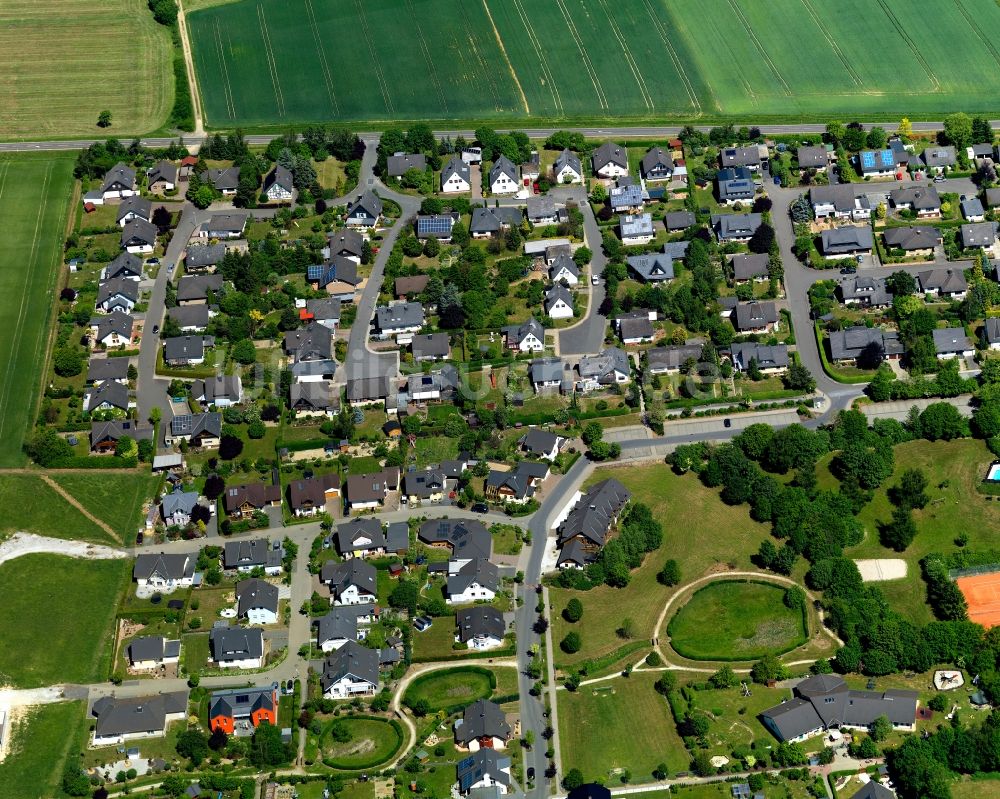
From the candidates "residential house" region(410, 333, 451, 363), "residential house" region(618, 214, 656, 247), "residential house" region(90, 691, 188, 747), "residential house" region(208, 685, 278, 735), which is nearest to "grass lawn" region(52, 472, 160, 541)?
"residential house" region(90, 691, 188, 747)

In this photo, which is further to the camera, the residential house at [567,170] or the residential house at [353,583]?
the residential house at [567,170]

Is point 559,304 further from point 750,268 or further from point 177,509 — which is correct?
point 177,509

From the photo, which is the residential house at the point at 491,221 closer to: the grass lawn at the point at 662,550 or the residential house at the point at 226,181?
the residential house at the point at 226,181

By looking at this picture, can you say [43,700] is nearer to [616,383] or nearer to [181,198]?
[616,383]

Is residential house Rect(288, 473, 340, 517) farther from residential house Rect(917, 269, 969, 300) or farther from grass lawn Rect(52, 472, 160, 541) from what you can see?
residential house Rect(917, 269, 969, 300)

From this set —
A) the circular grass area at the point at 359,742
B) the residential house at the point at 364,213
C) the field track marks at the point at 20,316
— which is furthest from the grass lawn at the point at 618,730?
the residential house at the point at 364,213

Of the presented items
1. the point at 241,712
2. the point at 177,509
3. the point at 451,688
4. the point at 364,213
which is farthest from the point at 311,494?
the point at 364,213
